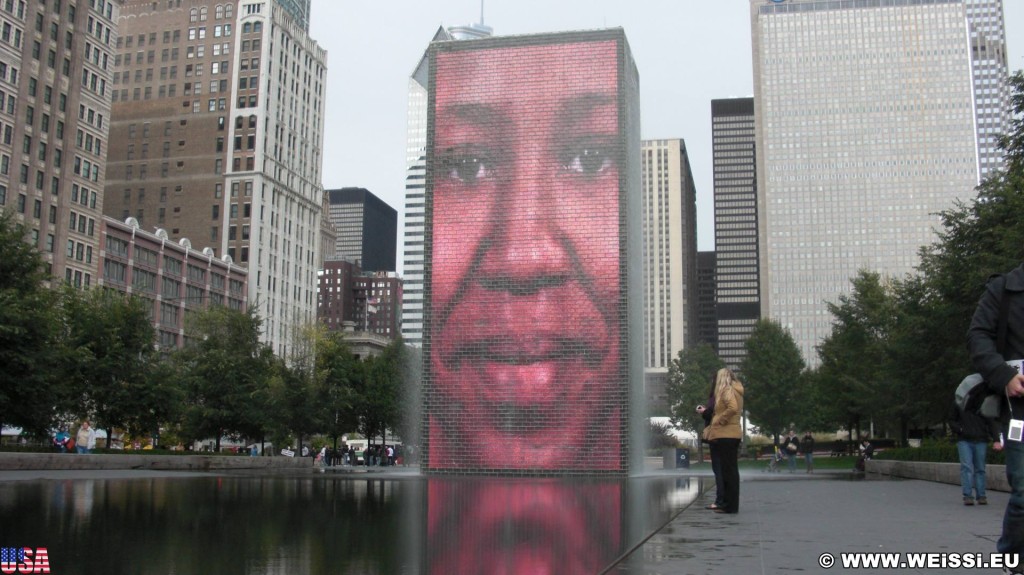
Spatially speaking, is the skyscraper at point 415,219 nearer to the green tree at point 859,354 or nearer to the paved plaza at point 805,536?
the green tree at point 859,354

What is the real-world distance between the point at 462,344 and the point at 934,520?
78.6 feet

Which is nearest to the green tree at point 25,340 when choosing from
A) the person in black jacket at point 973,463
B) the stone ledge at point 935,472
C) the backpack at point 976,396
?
the person in black jacket at point 973,463

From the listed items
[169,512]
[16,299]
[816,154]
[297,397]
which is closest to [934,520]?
[169,512]

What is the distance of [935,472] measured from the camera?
24.3 m

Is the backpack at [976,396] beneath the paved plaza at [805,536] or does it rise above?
above

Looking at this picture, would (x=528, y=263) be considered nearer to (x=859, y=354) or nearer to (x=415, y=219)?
(x=859, y=354)

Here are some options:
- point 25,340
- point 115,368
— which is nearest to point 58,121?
point 115,368

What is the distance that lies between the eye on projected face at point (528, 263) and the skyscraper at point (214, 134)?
92563 millimetres

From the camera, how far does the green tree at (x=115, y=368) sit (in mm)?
40938

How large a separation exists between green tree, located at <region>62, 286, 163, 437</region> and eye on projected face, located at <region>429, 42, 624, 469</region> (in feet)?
53.3

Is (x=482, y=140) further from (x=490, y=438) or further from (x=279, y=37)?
(x=279, y=37)

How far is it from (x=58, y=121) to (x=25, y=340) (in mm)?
66678

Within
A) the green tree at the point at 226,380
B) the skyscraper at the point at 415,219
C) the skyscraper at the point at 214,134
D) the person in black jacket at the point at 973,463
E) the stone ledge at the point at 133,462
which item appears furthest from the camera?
the skyscraper at the point at 415,219

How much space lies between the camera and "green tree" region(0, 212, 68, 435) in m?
30.3
